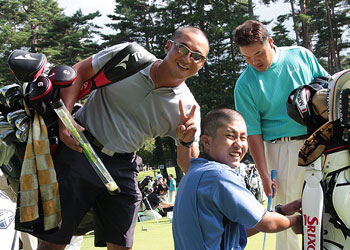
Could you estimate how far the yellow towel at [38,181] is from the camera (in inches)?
105

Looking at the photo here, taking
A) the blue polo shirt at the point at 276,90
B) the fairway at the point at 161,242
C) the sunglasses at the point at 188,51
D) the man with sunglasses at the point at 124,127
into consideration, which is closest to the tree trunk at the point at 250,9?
the fairway at the point at 161,242

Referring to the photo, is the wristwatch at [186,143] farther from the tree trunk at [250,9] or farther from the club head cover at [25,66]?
the tree trunk at [250,9]

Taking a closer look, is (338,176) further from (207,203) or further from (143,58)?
(143,58)

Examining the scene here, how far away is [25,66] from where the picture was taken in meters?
2.62

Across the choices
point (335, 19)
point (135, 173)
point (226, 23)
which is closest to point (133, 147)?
point (135, 173)

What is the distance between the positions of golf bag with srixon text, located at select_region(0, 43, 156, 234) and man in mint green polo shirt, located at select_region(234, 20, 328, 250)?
98cm

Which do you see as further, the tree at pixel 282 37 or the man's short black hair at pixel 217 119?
the tree at pixel 282 37

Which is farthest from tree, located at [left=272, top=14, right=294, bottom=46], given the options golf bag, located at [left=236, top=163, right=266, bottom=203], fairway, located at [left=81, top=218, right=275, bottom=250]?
fairway, located at [left=81, top=218, right=275, bottom=250]

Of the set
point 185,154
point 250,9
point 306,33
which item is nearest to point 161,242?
point 185,154

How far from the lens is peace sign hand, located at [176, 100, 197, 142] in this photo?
2924 millimetres

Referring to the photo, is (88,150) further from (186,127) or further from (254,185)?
(254,185)

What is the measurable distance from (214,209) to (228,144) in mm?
384

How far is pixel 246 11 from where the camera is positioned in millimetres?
34625

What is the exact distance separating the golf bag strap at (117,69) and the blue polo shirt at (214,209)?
0.93 m
